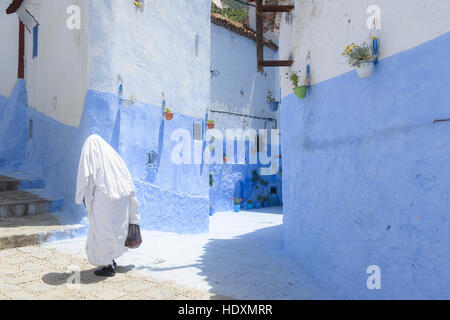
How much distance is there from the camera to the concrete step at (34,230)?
5.41 meters

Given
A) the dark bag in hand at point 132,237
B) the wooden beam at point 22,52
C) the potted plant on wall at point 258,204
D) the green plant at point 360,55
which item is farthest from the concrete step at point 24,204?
the potted plant on wall at point 258,204

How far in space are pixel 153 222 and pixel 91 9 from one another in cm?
435

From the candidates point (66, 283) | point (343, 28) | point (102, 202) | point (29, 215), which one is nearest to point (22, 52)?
point (29, 215)

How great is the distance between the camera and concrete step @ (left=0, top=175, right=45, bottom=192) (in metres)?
7.73

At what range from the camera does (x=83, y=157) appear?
473cm

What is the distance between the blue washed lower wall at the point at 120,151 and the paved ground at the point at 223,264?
0.76 meters

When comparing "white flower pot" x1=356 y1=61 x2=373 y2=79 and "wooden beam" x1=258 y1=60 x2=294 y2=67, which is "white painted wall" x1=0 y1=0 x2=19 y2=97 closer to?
"wooden beam" x1=258 y1=60 x2=294 y2=67

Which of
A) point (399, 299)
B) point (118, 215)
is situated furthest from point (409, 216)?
point (118, 215)

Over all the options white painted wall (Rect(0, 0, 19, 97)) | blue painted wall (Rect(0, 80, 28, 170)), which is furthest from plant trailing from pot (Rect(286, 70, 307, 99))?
white painted wall (Rect(0, 0, 19, 97))

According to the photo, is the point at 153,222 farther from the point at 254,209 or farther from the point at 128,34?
the point at 254,209

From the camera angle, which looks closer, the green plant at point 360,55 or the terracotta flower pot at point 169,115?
the green plant at point 360,55

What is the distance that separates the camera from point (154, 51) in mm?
8406

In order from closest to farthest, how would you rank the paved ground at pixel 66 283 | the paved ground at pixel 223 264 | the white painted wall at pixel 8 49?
1. the paved ground at pixel 66 283
2. the paved ground at pixel 223 264
3. the white painted wall at pixel 8 49

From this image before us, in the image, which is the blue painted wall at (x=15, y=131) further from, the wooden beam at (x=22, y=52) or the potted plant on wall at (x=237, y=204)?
the potted plant on wall at (x=237, y=204)
